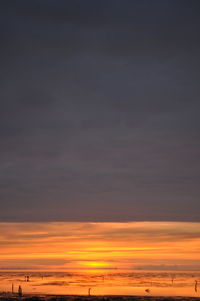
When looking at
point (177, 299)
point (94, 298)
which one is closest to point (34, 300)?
point (94, 298)

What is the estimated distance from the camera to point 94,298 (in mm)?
81062

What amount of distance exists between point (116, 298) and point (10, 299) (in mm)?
20277

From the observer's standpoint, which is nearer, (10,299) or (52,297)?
(10,299)

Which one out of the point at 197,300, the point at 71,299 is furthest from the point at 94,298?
the point at 197,300

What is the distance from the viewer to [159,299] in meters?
82.9

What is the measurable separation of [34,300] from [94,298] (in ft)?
38.2

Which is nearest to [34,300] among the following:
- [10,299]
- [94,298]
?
[10,299]

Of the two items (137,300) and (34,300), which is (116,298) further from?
(34,300)

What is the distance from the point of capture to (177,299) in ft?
276

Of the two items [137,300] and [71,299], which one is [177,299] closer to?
[137,300]

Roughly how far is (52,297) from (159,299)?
69.3 feet

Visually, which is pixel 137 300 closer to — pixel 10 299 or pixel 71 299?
pixel 71 299

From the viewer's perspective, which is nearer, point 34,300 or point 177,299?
point 34,300

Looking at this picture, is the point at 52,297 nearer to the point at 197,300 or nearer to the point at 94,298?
the point at 94,298
